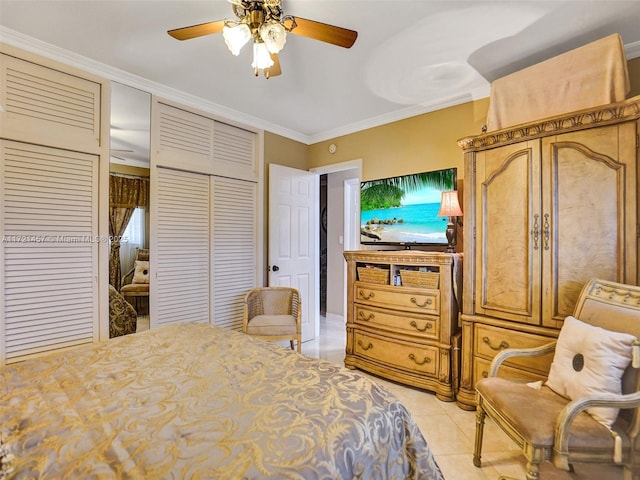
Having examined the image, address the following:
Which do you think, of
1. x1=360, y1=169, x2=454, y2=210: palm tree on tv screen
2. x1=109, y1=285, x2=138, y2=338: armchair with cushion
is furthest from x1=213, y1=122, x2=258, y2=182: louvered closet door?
x1=109, y1=285, x2=138, y2=338: armchair with cushion

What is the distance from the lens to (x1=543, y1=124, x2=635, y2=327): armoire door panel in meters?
1.79

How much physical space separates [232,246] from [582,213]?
301 cm

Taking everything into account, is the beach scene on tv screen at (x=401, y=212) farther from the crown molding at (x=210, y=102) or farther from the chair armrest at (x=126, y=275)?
the chair armrest at (x=126, y=275)

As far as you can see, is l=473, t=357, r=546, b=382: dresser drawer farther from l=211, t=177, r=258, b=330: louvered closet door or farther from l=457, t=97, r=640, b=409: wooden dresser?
l=211, t=177, r=258, b=330: louvered closet door

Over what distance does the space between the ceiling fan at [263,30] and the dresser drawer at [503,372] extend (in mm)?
2311

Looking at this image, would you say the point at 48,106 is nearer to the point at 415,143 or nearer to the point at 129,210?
the point at 129,210

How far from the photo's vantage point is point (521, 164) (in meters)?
2.13

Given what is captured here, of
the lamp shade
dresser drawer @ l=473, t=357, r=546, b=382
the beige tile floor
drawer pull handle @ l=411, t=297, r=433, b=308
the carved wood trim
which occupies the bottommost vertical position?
the beige tile floor

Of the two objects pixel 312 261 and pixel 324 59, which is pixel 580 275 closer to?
pixel 324 59

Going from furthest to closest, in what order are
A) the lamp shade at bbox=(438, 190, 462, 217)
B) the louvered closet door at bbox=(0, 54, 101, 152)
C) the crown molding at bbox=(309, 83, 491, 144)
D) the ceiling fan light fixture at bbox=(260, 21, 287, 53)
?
the crown molding at bbox=(309, 83, 491, 144), the lamp shade at bbox=(438, 190, 462, 217), the louvered closet door at bbox=(0, 54, 101, 152), the ceiling fan light fixture at bbox=(260, 21, 287, 53)

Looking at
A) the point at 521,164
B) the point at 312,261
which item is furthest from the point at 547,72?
the point at 312,261

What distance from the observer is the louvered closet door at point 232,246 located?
3285 mm

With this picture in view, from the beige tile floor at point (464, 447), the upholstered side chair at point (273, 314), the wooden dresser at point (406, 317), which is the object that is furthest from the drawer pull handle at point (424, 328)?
the upholstered side chair at point (273, 314)

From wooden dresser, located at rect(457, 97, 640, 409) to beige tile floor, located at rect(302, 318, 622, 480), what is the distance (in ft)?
0.69
